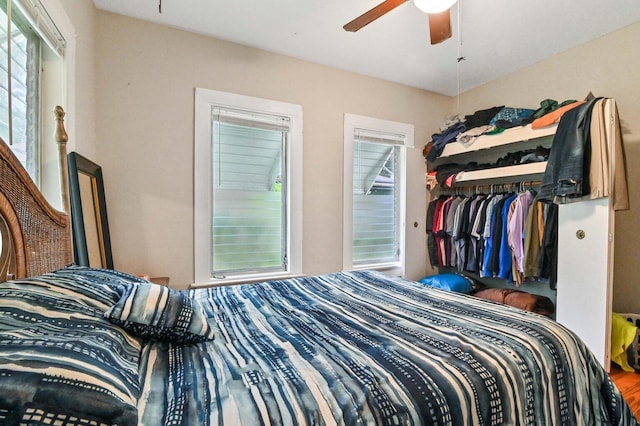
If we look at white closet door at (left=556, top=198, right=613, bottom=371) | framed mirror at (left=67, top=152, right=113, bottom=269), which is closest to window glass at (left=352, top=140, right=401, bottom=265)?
white closet door at (left=556, top=198, right=613, bottom=371)

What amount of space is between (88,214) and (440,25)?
8.09 ft

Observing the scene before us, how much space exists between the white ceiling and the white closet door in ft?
4.63

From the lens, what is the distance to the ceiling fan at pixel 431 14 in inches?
65.0

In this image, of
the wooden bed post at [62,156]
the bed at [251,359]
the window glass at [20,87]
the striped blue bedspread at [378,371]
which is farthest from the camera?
the wooden bed post at [62,156]

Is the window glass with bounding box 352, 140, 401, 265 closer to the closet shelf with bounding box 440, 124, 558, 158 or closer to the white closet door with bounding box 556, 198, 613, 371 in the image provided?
the closet shelf with bounding box 440, 124, 558, 158

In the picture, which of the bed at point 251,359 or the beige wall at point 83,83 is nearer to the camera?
the bed at point 251,359

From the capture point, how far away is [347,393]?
78 cm

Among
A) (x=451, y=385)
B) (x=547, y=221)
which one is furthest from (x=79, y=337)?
(x=547, y=221)

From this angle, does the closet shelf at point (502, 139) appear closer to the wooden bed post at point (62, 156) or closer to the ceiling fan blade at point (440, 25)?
the ceiling fan blade at point (440, 25)

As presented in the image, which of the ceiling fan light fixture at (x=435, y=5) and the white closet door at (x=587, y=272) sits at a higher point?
the ceiling fan light fixture at (x=435, y=5)

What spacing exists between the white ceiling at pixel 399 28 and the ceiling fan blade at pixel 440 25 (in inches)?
16.8

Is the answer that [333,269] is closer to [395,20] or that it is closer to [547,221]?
[547,221]

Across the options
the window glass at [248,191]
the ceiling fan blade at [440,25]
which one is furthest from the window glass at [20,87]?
the ceiling fan blade at [440,25]

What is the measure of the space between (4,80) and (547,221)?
11.6ft
